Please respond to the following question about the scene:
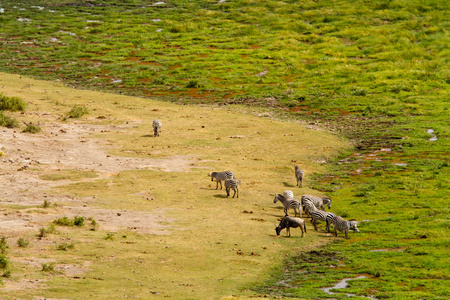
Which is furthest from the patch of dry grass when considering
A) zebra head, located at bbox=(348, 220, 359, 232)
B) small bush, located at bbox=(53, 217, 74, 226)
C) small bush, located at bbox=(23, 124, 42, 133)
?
small bush, located at bbox=(23, 124, 42, 133)

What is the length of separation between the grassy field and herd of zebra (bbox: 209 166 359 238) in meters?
0.86

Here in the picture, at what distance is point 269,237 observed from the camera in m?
23.1

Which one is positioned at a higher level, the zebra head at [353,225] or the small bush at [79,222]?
the small bush at [79,222]

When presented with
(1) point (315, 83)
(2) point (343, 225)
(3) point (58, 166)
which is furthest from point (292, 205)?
(1) point (315, 83)

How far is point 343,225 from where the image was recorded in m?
23.3

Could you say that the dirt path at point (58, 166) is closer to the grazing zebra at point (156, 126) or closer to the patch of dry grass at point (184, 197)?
the patch of dry grass at point (184, 197)

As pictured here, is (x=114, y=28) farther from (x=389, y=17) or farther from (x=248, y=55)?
(x=389, y=17)

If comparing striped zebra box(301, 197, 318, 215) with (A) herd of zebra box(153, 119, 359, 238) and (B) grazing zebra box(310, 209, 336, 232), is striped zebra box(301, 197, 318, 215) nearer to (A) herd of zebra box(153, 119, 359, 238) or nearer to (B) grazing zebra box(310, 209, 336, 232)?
(A) herd of zebra box(153, 119, 359, 238)

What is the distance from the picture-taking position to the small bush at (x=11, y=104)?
Result: 4041 centimetres

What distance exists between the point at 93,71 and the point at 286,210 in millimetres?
39482

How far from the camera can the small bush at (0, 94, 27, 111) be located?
133ft

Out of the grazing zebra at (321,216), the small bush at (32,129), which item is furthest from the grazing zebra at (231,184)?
the small bush at (32,129)

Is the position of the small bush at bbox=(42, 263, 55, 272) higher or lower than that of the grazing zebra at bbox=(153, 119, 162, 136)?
lower

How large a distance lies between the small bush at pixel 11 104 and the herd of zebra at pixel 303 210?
1807cm
